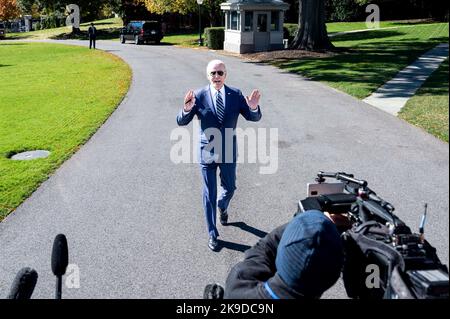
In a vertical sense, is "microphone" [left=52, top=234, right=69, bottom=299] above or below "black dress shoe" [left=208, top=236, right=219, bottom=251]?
above

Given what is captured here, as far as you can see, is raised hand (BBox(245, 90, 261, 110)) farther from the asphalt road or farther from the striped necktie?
the asphalt road

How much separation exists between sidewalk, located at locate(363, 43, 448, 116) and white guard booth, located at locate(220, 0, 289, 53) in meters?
11.4

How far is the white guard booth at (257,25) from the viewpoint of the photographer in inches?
1169

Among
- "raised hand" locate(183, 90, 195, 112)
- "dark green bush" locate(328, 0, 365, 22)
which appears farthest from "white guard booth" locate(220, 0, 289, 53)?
"raised hand" locate(183, 90, 195, 112)

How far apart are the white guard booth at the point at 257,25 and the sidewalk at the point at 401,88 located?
11416mm

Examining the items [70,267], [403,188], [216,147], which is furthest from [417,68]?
[70,267]

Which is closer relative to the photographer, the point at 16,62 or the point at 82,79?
the point at 82,79

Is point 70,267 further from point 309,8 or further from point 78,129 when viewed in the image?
point 309,8

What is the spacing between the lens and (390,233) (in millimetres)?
A: 2910

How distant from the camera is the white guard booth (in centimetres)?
2970

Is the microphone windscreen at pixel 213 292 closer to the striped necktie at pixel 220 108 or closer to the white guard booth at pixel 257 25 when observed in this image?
the striped necktie at pixel 220 108

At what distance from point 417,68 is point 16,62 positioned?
77.2ft

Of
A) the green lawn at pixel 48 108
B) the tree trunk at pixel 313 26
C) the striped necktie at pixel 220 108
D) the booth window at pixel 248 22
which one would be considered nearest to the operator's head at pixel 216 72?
the striped necktie at pixel 220 108

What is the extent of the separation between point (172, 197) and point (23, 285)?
4.44m
